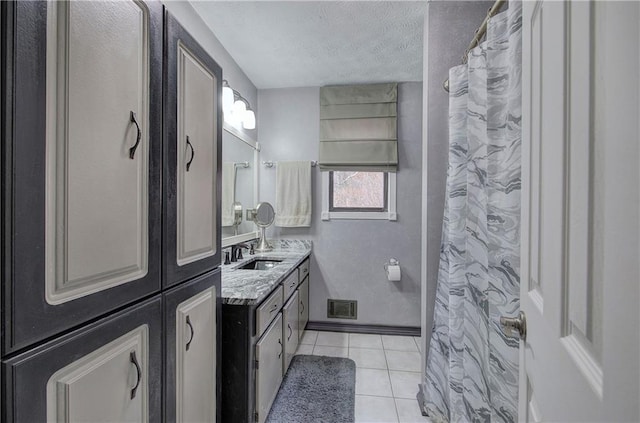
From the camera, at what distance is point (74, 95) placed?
0.60m

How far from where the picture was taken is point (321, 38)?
7.00ft

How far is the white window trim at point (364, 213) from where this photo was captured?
2.91 m

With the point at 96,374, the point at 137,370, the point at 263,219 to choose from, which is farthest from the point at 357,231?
the point at 96,374

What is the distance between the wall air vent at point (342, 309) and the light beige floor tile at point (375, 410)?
1.04 metres

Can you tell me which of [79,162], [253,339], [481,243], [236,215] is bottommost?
[253,339]

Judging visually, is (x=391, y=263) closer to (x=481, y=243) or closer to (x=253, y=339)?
(x=481, y=243)

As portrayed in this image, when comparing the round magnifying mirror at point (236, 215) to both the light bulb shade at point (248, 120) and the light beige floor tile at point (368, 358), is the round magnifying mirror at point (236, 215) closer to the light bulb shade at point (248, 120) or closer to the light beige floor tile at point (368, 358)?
the light bulb shade at point (248, 120)

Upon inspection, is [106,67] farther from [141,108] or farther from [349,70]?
[349,70]

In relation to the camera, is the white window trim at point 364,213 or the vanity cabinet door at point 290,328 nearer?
the vanity cabinet door at point 290,328

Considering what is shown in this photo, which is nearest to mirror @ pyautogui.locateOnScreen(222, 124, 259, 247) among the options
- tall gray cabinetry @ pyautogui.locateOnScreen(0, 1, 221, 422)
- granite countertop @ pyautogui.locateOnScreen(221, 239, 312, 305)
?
granite countertop @ pyautogui.locateOnScreen(221, 239, 312, 305)

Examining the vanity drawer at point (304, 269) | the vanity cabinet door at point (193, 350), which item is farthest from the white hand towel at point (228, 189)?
the vanity cabinet door at point (193, 350)

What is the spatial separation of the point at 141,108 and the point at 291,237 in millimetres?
2318

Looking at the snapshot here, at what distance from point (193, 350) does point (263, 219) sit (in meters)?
1.91

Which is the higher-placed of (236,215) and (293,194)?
(293,194)
